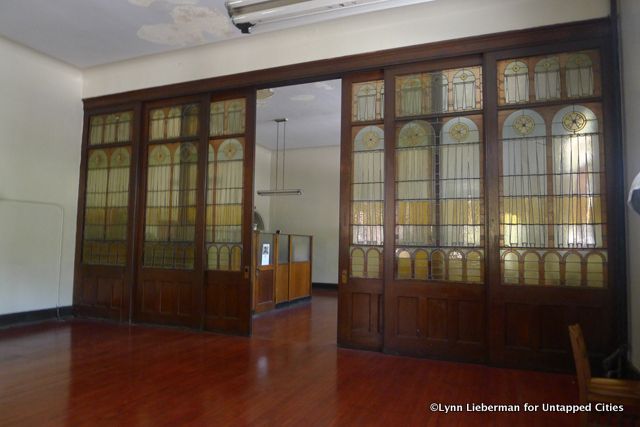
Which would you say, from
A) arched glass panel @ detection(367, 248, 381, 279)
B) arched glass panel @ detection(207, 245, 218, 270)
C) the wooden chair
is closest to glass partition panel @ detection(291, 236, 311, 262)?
arched glass panel @ detection(207, 245, 218, 270)

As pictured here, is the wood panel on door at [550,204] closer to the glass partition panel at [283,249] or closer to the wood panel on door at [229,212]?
the wood panel on door at [229,212]

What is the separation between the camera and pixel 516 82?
4285 millimetres

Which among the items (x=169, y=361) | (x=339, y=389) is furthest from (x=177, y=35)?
(x=339, y=389)

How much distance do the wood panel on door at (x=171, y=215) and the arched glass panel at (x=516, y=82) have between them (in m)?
3.74

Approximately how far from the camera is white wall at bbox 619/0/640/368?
345 centimetres

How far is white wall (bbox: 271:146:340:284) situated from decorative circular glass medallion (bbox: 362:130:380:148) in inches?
236

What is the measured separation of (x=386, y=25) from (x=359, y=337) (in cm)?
346

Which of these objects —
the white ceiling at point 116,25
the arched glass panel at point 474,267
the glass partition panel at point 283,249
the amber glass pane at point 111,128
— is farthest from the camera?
the glass partition panel at point 283,249

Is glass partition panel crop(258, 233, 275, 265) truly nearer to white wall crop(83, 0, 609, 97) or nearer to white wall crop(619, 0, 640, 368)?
white wall crop(83, 0, 609, 97)

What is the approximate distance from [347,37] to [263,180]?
23.1ft

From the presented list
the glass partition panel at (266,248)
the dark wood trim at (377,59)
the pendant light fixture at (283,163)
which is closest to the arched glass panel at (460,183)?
the dark wood trim at (377,59)

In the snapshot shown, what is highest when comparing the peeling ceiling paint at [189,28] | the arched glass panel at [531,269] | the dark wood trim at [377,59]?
the peeling ceiling paint at [189,28]

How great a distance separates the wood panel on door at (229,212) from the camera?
5355 mm

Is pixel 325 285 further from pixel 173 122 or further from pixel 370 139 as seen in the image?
pixel 370 139
